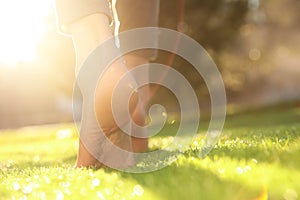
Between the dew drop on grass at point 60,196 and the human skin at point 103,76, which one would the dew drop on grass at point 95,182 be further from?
the human skin at point 103,76

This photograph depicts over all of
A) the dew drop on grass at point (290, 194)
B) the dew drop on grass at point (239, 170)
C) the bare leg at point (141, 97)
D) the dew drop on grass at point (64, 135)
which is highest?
the dew drop on grass at point (290, 194)

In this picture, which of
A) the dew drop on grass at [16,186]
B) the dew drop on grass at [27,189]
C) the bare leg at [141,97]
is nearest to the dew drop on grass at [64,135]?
the bare leg at [141,97]

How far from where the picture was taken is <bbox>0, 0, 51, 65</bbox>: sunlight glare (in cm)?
1627

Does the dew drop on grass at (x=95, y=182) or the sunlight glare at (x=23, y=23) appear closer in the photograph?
the dew drop on grass at (x=95, y=182)

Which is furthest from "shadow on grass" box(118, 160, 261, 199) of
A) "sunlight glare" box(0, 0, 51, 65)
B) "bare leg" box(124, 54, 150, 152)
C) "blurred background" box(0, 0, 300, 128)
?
"sunlight glare" box(0, 0, 51, 65)

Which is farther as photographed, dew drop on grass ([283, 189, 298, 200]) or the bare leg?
the bare leg

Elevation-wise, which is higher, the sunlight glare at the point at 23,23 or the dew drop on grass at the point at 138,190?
the dew drop on grass at the point at 138,190

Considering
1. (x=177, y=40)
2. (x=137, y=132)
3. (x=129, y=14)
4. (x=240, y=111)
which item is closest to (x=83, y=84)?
(x=137, y=132)

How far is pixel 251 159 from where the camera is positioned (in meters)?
3.43

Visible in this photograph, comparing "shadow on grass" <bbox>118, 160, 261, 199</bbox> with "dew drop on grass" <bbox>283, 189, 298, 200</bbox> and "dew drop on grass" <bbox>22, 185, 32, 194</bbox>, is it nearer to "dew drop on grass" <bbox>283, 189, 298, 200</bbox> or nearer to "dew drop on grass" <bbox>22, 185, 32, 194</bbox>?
"dew drop on grass" <bbox>283, 189, 298, 200</bbox>

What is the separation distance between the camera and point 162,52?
16609 mm

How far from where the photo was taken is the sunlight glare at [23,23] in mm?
16266

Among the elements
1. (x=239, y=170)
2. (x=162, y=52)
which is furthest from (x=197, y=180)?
(x=162, y=52)

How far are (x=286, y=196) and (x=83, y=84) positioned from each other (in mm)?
2040
